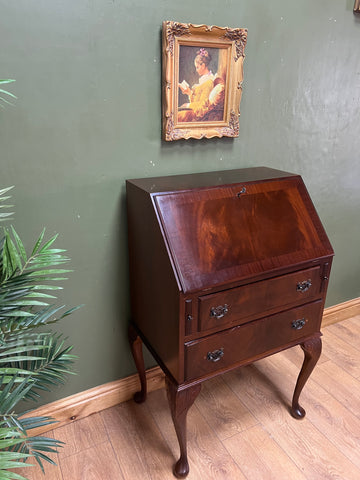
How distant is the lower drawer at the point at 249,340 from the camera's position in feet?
4.27

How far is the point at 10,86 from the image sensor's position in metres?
1.19

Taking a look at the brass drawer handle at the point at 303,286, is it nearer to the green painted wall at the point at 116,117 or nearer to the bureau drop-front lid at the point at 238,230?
the bureau drop-front lid at the point at 238,230

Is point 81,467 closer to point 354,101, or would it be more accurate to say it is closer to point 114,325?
point 114,325

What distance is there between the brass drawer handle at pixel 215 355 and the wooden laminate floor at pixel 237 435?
517 mm

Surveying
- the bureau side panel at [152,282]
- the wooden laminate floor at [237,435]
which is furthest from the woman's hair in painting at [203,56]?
the wooden laminate floor at [237,435]

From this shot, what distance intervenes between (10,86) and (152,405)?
150cm

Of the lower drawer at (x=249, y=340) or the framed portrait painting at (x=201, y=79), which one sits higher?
the framed portrait painting at (x=201, y=79)

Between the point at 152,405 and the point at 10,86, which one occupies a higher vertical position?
the point at 10,86

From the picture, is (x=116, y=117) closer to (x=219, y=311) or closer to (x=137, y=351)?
(x=219, y=311)

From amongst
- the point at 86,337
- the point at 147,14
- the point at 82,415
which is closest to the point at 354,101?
the point at 147,14

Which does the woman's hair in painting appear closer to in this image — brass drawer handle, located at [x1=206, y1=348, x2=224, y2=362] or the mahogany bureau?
the mahogany bureau

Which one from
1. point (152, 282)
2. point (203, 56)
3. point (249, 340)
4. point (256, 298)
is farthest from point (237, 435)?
point (203, 56)

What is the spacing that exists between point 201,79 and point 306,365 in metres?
1.31

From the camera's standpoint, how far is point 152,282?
1.38 meters
